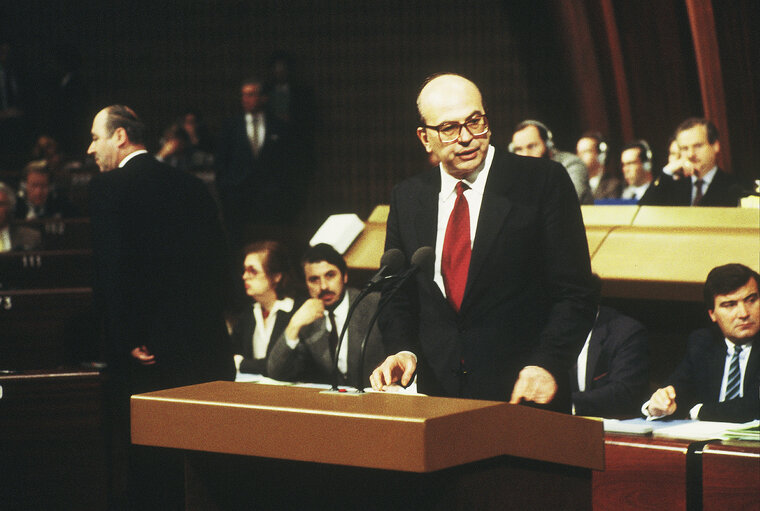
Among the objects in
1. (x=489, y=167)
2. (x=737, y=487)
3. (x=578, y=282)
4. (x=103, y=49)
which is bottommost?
(x=737, y=487)

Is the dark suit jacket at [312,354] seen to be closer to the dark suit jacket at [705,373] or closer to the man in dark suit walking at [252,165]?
the dark suit jacket at [705,373]

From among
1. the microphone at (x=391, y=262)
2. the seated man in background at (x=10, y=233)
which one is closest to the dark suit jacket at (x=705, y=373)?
the microphone at (x=391, y=262)

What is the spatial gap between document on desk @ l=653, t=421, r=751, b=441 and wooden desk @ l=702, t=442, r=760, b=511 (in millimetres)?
116

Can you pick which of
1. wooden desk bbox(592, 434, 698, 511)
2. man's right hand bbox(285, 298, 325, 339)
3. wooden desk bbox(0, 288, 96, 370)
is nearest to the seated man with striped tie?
wooden desk bbox(592, 434, 698, 511)

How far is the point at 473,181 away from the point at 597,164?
163 inches

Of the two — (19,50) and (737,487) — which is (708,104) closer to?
(737,487)

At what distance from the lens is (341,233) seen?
15.4 ft

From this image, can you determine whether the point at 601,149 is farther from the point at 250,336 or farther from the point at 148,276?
the point at 148,276

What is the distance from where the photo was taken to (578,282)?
178cm

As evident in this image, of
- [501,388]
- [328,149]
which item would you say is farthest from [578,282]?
[328,149]

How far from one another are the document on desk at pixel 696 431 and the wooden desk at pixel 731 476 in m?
0.12

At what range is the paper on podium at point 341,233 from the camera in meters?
4.65

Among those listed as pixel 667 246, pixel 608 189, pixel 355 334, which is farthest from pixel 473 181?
pixel 608 189

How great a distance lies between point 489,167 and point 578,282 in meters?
0.28
